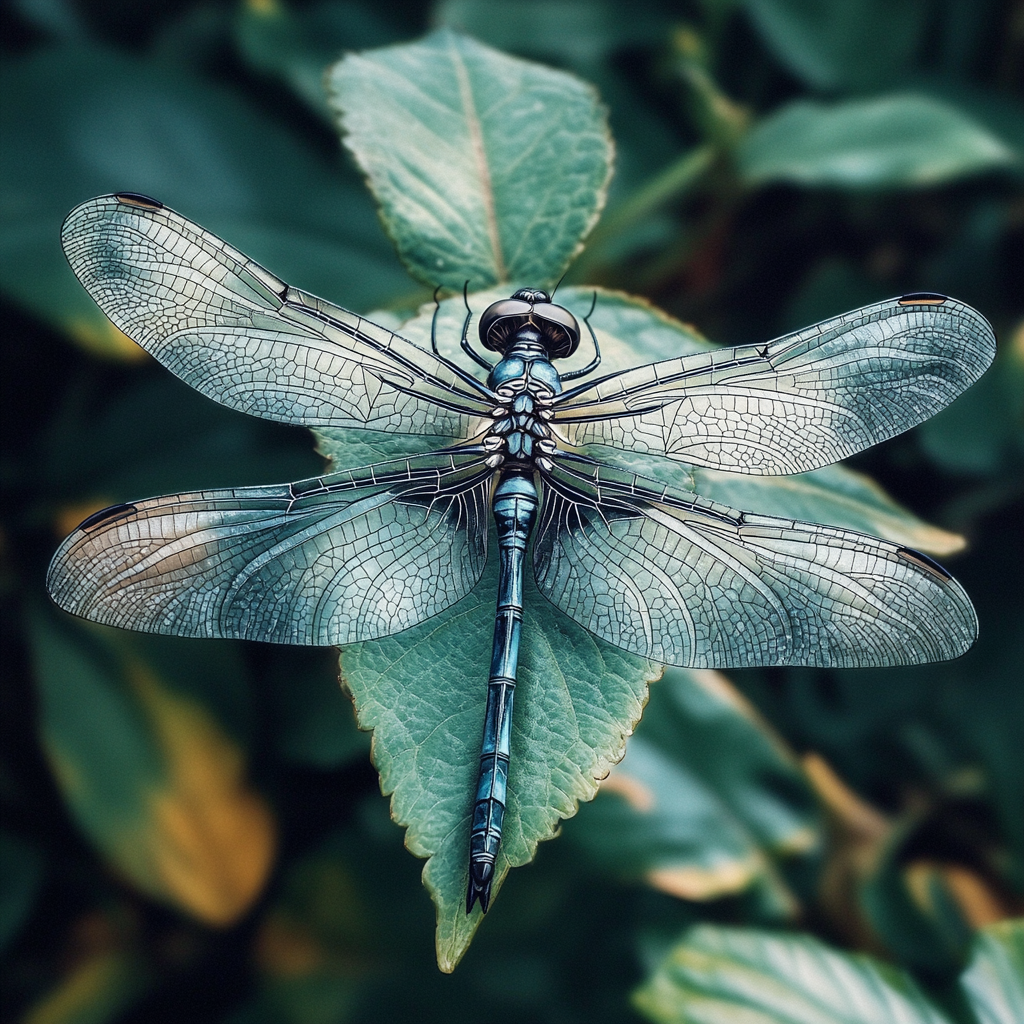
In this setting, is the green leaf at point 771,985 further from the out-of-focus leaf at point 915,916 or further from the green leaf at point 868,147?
the green leaf at point 868,147

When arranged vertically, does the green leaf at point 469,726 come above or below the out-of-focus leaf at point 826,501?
below

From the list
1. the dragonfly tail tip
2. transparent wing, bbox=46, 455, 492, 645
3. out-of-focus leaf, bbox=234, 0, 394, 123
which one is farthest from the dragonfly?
out-of-focus leaf, bbox=234, 0, 394, 123

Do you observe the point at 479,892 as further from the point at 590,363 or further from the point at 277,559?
the point at 590,363

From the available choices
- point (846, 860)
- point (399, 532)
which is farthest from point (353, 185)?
point (846, 860)

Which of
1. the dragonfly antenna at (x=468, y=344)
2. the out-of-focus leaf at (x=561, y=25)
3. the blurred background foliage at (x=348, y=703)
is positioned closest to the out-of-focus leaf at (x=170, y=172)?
the blurred background foliage at (x=348, y=703)

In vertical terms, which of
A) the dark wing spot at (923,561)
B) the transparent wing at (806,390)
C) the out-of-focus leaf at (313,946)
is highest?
the transparent wing at (806,390)

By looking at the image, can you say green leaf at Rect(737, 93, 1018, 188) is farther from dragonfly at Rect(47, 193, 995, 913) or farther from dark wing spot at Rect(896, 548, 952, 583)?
dark wing spot at Rect(896, 548, 952, 583)
